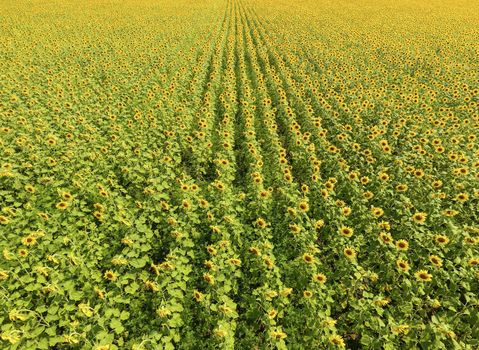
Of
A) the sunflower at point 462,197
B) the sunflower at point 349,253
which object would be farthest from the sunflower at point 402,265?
the sunflower at point 462,197

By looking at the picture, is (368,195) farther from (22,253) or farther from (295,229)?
(22,253)

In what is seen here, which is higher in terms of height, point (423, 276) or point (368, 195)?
point (368, 195)

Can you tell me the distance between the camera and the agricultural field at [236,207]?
13.5ft

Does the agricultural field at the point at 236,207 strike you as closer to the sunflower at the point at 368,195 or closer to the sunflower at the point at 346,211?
the sunflower at the point at 368,195

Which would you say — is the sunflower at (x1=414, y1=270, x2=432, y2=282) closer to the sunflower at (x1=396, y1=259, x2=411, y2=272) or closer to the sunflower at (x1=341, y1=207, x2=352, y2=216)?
the sunflower at (x1=396, y1=259, x2=411, y2=272)

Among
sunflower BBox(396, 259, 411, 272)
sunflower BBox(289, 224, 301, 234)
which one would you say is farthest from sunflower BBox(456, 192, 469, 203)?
sunflower BBox(289, 224, 301, 234)

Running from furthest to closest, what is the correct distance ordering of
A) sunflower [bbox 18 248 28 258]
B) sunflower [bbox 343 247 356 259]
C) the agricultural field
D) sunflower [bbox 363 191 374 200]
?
1. sunflower [bbox 363 191 374 200]
2. sunflower [bbox 343 247 356 259]
3. sunflower [bbox 18 248 28 258]
4. the agricultural field

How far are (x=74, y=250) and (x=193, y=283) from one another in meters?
2.20

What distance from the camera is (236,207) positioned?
607cm

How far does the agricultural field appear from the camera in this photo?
13.5ft

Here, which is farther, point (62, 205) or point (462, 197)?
point (462, 197)

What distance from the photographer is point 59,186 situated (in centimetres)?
637

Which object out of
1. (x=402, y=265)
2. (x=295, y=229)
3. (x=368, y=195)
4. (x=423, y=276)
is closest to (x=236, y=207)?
(x=295, y=229)

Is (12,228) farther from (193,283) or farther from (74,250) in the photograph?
(193,283)
